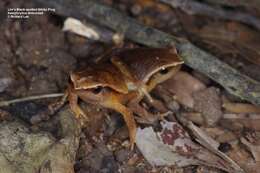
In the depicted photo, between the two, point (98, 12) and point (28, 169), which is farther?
point (98, 12)

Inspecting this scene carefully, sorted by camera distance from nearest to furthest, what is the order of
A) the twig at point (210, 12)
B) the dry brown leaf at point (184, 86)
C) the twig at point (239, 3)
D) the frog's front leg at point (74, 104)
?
the frog's front leg at point (74, 104) → the dry brown leaf at point (184, 86) → the twig at point (239, 3) → the twig at point (210, 12)

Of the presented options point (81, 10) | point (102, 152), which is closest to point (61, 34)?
point (81, 10)

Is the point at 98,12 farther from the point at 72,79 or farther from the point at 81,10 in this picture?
the point at 72,79

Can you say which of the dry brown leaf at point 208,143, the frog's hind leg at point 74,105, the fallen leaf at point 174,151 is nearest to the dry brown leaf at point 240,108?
the dry brown leaf at point 208,143

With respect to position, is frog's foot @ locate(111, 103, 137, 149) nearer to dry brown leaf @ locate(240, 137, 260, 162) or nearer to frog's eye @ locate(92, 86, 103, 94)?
frog's eye @ locate(92, 86, 103, 94)

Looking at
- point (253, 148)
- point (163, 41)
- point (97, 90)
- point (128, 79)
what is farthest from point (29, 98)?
point (253, 148)

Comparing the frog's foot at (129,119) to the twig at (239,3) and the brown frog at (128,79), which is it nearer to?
the brown frog at (128,79)
